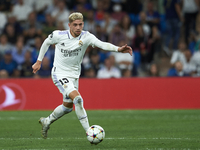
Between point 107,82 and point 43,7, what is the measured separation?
5.91 metres

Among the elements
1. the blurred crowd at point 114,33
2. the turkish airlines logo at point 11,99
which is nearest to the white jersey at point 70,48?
the turkish airlines logo at point 11,99

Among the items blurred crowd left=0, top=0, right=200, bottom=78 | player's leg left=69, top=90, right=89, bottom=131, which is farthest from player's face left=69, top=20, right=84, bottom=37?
blurred crowd left=0, top=0, right=200, bottom=78

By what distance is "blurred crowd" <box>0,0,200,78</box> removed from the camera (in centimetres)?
1570

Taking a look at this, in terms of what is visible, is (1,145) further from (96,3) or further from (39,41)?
(96,3)

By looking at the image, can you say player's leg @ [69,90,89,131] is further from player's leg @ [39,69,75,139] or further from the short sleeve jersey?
the short sleeve jersey

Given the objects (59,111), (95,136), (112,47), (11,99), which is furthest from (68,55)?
(11,99)

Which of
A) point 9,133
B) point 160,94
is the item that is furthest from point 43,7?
point 9,133

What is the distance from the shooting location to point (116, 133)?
8.27 metres

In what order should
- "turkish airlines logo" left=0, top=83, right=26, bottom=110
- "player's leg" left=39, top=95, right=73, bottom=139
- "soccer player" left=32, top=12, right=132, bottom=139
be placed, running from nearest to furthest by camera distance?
"soccer player" left=32, top=12, right=132, bottom=139, "player's leg" left=39, top=95, right=73, bottom=139, "turkish airlines logo" left=0, top=83, right=26, bottom=110

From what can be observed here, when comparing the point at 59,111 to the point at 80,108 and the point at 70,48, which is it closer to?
the point at 80,108

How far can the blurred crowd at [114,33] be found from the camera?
15.7 meters

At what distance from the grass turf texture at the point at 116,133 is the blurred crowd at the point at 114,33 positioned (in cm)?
416

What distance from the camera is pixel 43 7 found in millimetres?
18406

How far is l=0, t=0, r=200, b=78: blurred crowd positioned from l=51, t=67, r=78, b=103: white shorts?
25.7 feet
